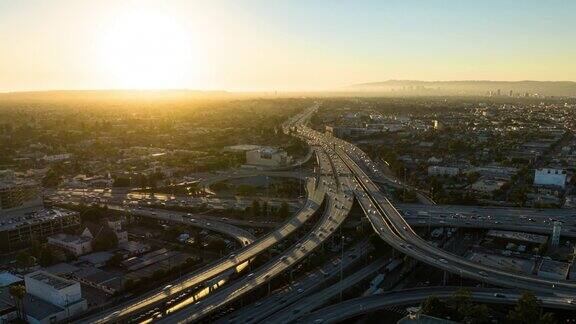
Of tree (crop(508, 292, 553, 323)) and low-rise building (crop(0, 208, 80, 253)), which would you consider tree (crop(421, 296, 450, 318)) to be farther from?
low-rise building (crop(0, 208, 80, 253))

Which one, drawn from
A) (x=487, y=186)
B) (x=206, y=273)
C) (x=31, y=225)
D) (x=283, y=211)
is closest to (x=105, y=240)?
(x=31, y=225)

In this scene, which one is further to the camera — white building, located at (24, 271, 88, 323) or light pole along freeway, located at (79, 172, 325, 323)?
white building, located at (24, 271, 88, 323)

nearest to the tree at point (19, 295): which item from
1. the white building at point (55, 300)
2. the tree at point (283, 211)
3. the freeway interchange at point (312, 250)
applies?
the white building at point (55, 300)

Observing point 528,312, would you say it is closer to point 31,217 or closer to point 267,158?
point 31,217

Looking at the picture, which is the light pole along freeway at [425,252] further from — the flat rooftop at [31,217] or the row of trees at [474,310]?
the flat rooftop at [31,217]

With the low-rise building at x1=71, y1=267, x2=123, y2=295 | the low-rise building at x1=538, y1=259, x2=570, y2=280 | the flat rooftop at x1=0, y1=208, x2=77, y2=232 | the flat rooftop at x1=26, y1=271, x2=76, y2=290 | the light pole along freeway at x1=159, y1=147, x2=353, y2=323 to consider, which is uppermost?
the flat rooftop at x1=26, y1=271, x2=76, y2=290

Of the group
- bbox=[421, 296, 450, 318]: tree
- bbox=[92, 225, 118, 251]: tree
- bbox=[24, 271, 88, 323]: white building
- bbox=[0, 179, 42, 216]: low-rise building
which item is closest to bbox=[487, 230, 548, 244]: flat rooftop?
bbox=[421, 296, 450, 318]: tree

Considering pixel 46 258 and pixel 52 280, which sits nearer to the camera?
pixel 52 280
